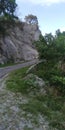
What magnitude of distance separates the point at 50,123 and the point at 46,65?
15.7m

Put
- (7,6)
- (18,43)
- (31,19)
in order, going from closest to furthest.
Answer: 1. (7,6)
2. (18,43)
3. (31,19)

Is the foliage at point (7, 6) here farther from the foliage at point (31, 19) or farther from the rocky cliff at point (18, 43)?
the foliage at point (31, 19)

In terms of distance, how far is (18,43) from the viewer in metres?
57.5

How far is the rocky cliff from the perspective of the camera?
5059 centimetres

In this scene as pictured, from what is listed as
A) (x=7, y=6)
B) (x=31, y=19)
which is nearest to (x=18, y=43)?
(x=7, y=6)

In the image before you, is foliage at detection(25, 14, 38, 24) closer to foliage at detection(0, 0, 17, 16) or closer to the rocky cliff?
the rocky cliff

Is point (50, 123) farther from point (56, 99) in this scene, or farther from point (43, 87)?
point (43, 87)

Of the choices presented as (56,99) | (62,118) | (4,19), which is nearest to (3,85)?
(56,99)

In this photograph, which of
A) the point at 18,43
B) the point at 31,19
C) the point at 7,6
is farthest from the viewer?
the point at 31,19

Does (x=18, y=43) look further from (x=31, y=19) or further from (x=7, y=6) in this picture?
(x=31, y=19)

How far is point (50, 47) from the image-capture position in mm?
30438

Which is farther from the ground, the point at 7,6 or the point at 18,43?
the point at 7,6

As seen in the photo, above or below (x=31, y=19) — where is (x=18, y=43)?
below

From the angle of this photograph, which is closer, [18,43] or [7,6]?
[7,6]
